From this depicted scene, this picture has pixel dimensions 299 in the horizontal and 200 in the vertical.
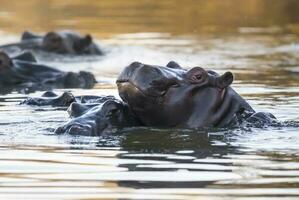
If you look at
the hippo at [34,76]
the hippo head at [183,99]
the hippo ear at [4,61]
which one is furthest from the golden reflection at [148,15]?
the hippo head at [183,99]

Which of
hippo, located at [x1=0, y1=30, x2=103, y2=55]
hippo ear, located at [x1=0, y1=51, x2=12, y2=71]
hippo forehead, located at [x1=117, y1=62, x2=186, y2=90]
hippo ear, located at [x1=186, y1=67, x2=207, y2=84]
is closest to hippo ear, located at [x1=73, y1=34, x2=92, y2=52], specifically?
hippo, located at [x1=0, y1=30, x2=103, y2=55]

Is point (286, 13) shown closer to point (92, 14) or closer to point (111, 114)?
point (92, 14)

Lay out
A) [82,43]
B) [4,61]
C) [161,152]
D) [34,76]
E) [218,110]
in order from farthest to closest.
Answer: [82,43], [34,76], [4,61], [218,110], [161,152]

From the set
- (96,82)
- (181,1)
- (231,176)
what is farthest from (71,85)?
(181,1)

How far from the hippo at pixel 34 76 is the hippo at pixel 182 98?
15.5 feet

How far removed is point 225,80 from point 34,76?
5.55 metres

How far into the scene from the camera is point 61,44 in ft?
58.0

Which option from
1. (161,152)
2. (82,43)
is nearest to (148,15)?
(82,43)

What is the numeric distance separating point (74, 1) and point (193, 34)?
12.1 m

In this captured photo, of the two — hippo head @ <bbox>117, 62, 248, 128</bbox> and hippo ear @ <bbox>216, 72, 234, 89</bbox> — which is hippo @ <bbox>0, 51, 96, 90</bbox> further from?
hippo ear @ <bbox>216, 72, 234, 89</bbox>

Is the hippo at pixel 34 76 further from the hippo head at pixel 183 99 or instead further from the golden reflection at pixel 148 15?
the golden reflection at pixel 148 15

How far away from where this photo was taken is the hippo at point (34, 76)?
1326cm

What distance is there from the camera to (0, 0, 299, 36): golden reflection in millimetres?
23172

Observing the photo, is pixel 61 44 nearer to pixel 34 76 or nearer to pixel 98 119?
pixel 34 76
